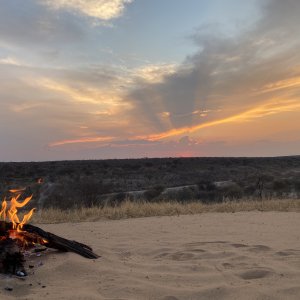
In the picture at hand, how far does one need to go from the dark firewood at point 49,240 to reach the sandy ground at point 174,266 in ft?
0.50

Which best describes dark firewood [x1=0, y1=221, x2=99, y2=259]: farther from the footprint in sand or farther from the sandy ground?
the footprint in sand

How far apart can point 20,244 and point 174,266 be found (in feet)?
7.87

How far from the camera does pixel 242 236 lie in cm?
909

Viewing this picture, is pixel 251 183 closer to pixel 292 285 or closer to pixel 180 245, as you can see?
pixel 180 245

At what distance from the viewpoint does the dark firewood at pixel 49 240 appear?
6.72 meters

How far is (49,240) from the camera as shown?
22.5 feet

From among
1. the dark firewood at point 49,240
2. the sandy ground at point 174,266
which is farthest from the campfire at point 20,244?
the sandy ground at point 174,266

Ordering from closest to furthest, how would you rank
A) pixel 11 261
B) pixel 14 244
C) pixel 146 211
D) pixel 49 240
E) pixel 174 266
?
pixel 11 261
pixel 14 244
pixel 174 266
pixel 49 240
pixel 146 211

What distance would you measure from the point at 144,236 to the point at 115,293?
420 centimetres

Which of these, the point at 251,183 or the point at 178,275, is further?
the point at 251,183

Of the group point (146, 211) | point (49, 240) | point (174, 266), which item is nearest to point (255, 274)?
point (174, 266)

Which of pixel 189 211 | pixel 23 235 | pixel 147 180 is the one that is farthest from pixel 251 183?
pixel 23 235

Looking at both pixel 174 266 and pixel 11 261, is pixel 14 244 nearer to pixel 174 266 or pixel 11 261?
pixel 11 261

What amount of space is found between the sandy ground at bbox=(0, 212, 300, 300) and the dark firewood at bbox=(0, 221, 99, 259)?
15 cm
